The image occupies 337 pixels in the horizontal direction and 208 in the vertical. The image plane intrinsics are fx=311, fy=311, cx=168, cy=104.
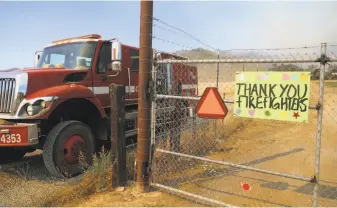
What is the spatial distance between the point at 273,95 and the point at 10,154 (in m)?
5.58

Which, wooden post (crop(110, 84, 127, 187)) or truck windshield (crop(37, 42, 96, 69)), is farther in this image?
truck windshield (crop(37, 42, 96, 69))

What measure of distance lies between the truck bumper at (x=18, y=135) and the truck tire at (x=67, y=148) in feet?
1.13

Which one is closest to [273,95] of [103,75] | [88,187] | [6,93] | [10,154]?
[88,187]

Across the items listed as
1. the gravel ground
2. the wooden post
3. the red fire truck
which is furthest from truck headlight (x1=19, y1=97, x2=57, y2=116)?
the wooden post

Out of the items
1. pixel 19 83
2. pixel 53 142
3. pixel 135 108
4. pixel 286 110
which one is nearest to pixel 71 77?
pixel 19 83

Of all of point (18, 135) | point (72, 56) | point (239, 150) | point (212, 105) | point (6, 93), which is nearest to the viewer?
point (212, 105)

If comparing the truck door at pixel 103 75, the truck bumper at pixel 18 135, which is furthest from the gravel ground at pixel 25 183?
the truck door at pixel 103 75

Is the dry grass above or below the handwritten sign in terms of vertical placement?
below

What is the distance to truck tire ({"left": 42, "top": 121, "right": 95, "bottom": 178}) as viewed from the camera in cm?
527

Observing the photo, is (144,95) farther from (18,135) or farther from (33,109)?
(18,135)

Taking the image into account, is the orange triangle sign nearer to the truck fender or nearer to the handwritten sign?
the handwritten sign

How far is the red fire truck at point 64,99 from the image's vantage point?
527 cm

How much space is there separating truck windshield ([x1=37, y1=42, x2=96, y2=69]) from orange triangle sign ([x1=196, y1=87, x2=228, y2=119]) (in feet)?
11.0

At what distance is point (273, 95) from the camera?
3523mm
